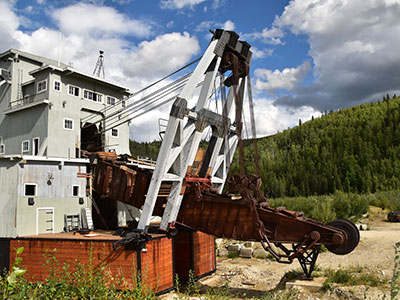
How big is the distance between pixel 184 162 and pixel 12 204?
919cm

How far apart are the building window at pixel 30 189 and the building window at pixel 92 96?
865 cm

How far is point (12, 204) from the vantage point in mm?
16547

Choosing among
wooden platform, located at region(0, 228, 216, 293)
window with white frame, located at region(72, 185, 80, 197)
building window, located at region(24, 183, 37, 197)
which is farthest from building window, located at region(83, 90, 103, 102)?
wooden platform, located at region(0, 228, 216, 293)

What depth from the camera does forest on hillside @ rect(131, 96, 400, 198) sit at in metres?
61.4

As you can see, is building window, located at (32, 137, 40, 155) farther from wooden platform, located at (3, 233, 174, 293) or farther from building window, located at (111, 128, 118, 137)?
wooden platform, located at (3, 233, 174, 293)

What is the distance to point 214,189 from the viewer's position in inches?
586

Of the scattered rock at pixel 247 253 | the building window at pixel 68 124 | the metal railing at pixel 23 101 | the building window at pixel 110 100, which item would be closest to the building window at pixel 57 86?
the metal railing at pixel 23 101

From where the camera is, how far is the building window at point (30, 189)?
16.8 metres

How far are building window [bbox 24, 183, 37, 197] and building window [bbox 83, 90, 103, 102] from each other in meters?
8.65

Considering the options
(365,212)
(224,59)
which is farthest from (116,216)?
(365,212)

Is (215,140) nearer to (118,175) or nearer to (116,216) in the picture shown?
(118,175)

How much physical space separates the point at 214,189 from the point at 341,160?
205 ft

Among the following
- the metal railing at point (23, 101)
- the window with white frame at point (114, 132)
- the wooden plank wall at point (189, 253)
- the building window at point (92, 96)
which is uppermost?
the building window at point (92, 96)

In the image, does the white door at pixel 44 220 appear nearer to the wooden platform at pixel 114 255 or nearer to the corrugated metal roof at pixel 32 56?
the wooden platform at pixel 114 255
